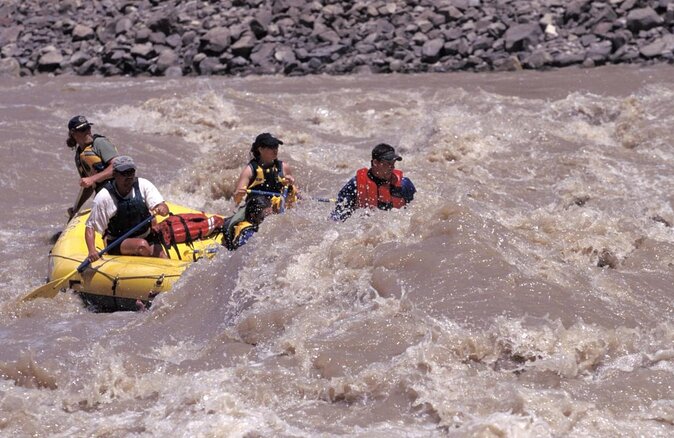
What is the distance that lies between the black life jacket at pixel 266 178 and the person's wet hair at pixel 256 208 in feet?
0.51

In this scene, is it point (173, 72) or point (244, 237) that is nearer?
point (244, 237)

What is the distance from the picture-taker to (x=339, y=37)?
18.4 m

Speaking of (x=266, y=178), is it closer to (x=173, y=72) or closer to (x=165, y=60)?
(x=173, y=72)

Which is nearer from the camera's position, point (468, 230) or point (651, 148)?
point (468, 230)

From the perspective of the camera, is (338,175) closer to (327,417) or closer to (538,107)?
(538,107)

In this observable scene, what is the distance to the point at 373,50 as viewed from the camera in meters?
17.8

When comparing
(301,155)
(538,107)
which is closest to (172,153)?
(301,155)

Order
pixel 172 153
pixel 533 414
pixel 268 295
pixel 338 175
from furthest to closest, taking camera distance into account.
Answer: pixel 172 153, pixel 338 175, pixel 268 295, pixel 533 414

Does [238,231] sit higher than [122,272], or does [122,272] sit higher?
[238,231]

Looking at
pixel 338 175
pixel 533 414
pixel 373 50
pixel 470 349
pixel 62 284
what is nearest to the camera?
pixel 533 414

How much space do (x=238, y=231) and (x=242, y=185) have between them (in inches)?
15.5

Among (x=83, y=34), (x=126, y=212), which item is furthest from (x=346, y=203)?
(x=83, y=34)

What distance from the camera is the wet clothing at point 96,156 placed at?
8.67 m

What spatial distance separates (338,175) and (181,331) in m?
4.78
